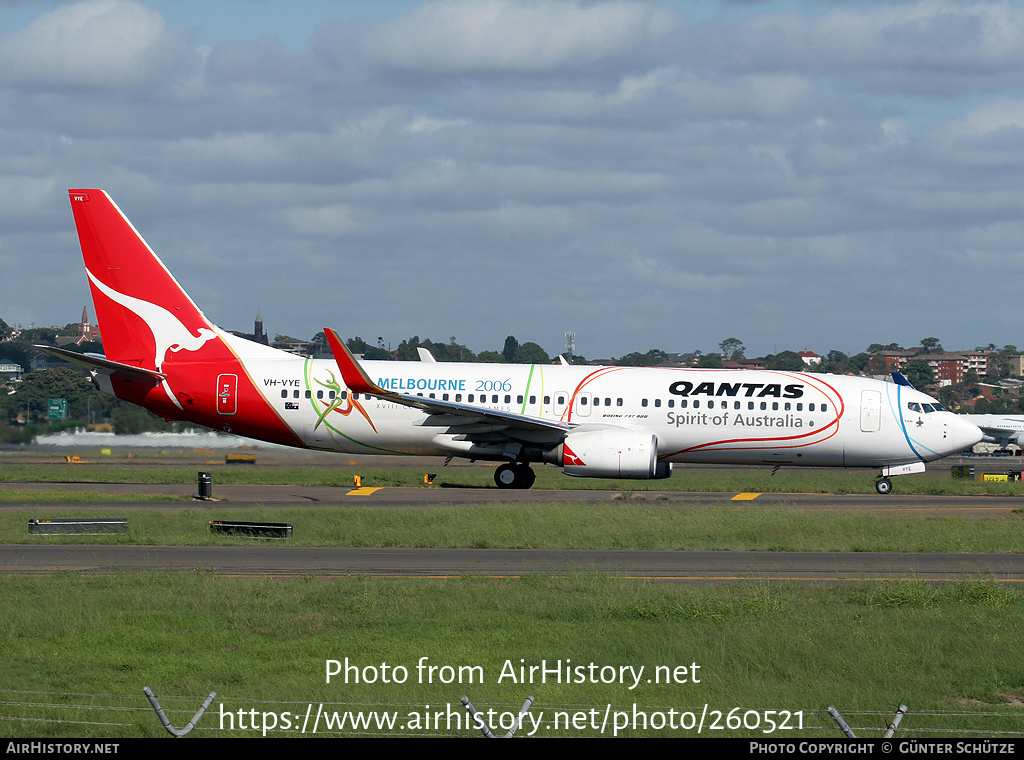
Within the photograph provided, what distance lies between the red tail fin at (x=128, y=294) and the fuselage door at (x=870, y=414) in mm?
22015

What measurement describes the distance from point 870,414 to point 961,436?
10.4 ft

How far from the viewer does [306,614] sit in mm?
16594

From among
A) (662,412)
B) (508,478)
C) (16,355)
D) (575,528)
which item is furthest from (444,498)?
(16,355)

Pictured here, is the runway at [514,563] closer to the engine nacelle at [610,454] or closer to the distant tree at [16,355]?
the engine nacelle at [610,454]

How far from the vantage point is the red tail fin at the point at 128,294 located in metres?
37.3

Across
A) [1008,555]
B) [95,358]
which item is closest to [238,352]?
[95,358]

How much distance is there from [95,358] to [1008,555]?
89.8ft

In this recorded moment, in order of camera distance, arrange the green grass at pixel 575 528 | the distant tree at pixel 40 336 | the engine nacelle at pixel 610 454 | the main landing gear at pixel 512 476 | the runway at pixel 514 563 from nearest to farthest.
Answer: the runway at pixel 514 563
the green grass at pixel 575 528
the engine nacelle at pixel 610 454
the main landing gear at pixel 512 476
the distant tree at pixel 40 336

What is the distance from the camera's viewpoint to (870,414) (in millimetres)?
36594

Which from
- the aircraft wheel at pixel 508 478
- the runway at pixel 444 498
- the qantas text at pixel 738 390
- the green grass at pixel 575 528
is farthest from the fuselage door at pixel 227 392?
the qantas text at pixel 738 390

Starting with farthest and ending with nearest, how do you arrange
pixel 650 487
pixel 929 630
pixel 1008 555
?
pixel 650 487, pixel 1008 555, pixel 929 630

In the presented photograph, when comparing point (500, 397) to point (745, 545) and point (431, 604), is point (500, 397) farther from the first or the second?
point (431, 604)

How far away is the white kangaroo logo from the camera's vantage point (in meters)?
37.2

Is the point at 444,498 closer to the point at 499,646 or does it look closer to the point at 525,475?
the point at 525,475
